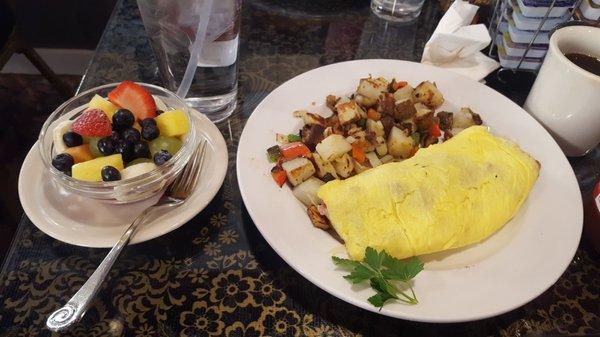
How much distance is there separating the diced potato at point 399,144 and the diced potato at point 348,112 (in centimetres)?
13

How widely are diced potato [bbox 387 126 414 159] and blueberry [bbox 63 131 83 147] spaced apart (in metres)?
0.99

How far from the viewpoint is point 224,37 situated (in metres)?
1.63

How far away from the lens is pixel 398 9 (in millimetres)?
2209

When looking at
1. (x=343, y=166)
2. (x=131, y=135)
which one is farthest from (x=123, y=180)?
(x=343, y=166)

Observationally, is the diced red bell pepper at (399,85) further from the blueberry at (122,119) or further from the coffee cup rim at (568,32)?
the blueberry at (122,119)

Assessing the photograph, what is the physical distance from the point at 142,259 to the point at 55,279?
0.24 metres

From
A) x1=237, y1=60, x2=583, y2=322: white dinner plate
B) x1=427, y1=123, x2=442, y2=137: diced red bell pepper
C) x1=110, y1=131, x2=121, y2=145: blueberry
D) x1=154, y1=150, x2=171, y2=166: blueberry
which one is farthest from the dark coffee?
x1=110, y1=131, x2=121, y2=145: blueberry

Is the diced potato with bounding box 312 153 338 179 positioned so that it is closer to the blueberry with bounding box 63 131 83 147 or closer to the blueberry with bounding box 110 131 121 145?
the blueberry with bounding box 110 131 121 145

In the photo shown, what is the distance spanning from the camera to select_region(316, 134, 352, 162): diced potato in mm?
1423

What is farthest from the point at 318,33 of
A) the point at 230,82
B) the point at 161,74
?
the point at 161,74

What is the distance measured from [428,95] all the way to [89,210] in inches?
47.5

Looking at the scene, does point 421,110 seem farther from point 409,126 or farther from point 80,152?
point 80,152

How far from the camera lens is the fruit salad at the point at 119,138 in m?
1.25

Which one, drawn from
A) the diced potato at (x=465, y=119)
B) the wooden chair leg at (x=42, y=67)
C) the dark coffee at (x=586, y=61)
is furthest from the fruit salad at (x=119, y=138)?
the wooden chair leg at (x=42, y=67)
